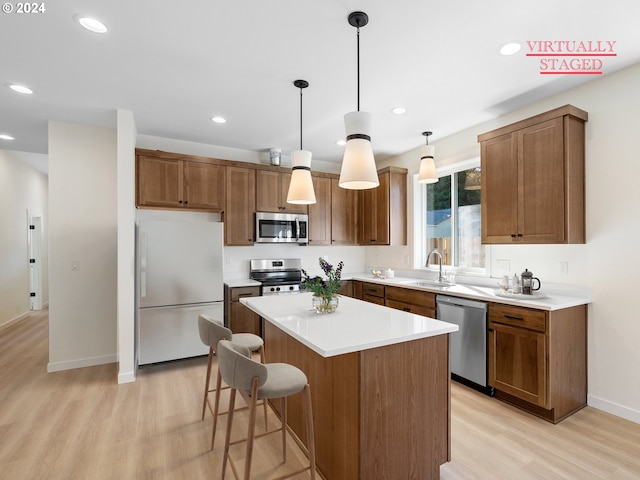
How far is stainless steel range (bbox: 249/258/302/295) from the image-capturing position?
13.8ft

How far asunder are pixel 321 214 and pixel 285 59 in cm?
269

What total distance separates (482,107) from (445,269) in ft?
6.29

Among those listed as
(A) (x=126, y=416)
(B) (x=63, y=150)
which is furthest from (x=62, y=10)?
(A) (x=126, y=416)

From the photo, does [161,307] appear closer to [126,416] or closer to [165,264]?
[165,264]

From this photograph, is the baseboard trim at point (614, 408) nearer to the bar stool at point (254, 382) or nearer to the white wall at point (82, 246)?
the bar stool at point (254, 382)

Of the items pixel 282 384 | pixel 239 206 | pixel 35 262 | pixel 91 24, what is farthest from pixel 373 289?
pixel 35 262

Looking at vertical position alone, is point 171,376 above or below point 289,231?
below

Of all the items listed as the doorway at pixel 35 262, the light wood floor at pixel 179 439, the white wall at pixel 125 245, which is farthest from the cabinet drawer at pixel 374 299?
the doorway at pixel 35 262

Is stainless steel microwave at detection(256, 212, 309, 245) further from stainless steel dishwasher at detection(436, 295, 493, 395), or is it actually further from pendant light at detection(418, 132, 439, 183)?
stainless steel dishwasher at detection(436, 295, 493, 395)

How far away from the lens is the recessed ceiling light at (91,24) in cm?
191

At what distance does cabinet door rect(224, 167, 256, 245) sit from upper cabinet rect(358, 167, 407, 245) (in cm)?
177

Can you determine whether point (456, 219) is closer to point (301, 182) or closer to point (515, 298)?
point (515, 298)

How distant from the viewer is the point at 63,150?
141 inches

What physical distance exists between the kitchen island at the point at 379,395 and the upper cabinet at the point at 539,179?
156 cm
